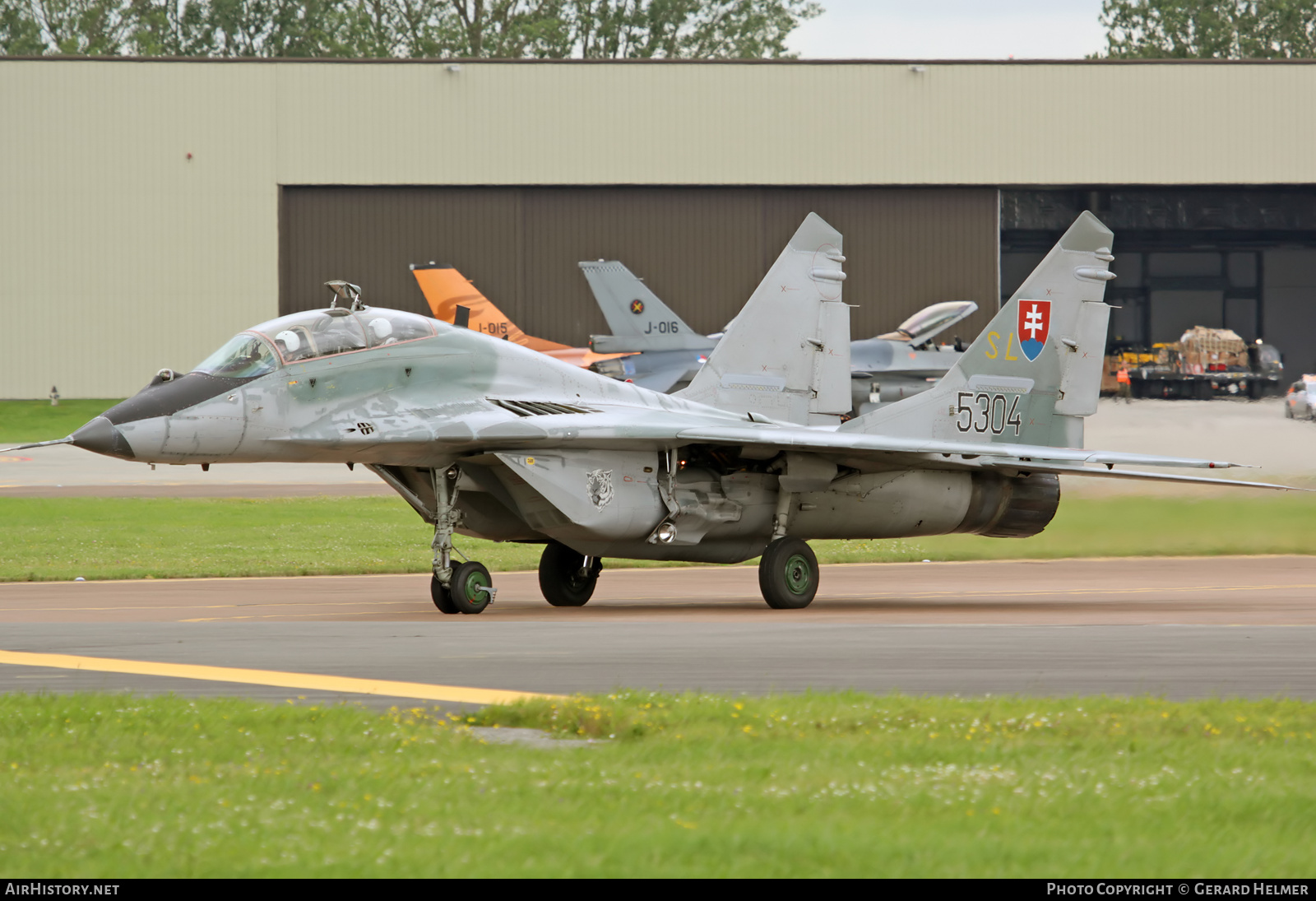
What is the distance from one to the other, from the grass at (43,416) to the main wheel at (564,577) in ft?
127

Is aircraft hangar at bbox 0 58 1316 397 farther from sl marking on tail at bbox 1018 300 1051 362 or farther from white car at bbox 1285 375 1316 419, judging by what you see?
sl marking on tail at bbox 1018 300 1051 362

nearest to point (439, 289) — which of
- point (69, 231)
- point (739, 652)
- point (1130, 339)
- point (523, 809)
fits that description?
point (69, 231)

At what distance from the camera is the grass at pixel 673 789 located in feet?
18.0

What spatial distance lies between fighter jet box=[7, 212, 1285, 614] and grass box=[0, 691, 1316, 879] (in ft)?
20.3

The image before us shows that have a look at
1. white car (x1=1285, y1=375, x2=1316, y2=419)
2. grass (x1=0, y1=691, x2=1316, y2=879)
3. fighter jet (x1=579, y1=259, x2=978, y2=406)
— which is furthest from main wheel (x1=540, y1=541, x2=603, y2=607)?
white car (x1=1285, y1=375, x2=1316, y2=419)

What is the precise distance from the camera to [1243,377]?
193ft

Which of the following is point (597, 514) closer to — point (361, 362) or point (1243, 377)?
point (361, 362)

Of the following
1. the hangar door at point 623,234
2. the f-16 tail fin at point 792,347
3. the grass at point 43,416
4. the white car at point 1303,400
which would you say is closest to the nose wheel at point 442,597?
the f-16 tail fin at point 792,347

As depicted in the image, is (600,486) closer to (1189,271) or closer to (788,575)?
(788,575)

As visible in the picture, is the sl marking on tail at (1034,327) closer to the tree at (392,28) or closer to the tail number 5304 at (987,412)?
the tail number 5304 at (987,412)

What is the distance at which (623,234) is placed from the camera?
178 feet

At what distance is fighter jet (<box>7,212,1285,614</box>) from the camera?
1520cm

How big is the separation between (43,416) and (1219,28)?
2846 inches

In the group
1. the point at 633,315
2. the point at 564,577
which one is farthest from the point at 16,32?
the point at 564,577
